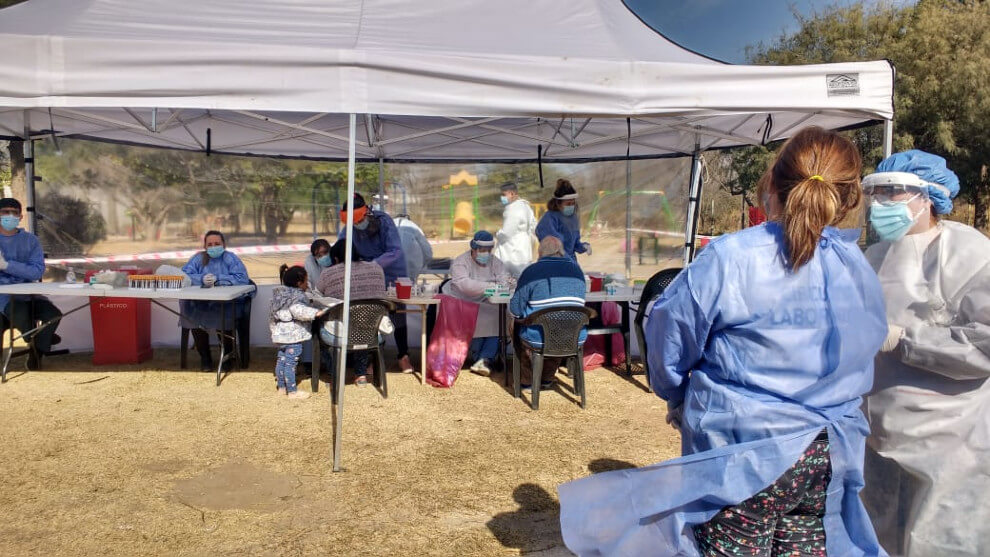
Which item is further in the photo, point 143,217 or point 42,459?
point 143,217

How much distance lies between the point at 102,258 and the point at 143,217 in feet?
8.85

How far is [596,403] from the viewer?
195 inches

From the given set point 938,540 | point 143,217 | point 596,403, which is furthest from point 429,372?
point 143,217

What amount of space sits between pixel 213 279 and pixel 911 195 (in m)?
4.89

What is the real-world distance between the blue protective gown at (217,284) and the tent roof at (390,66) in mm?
2092

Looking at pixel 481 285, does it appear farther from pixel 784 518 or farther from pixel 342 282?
pixel 784 518

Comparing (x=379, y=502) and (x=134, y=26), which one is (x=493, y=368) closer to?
(x=379, y=502)

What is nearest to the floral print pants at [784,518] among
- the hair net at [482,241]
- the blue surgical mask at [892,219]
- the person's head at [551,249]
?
the blue surgical mask at [892,219]

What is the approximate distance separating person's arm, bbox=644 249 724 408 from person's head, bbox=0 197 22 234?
569 cm

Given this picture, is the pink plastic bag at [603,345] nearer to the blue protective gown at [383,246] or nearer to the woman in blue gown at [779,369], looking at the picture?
the blue protective gown at [383,246]

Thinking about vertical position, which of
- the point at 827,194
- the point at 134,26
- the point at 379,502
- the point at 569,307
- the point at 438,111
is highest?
the point at 134,26

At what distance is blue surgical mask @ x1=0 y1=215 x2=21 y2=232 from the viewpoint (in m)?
5.33

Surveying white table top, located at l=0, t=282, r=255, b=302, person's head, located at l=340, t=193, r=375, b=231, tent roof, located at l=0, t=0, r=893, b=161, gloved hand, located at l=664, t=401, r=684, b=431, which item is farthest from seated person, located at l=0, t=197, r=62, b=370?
gloved hand, located at l=664, t=401, r=684, b=431

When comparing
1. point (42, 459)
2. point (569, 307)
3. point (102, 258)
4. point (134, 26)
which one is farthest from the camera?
point (102, 258)
